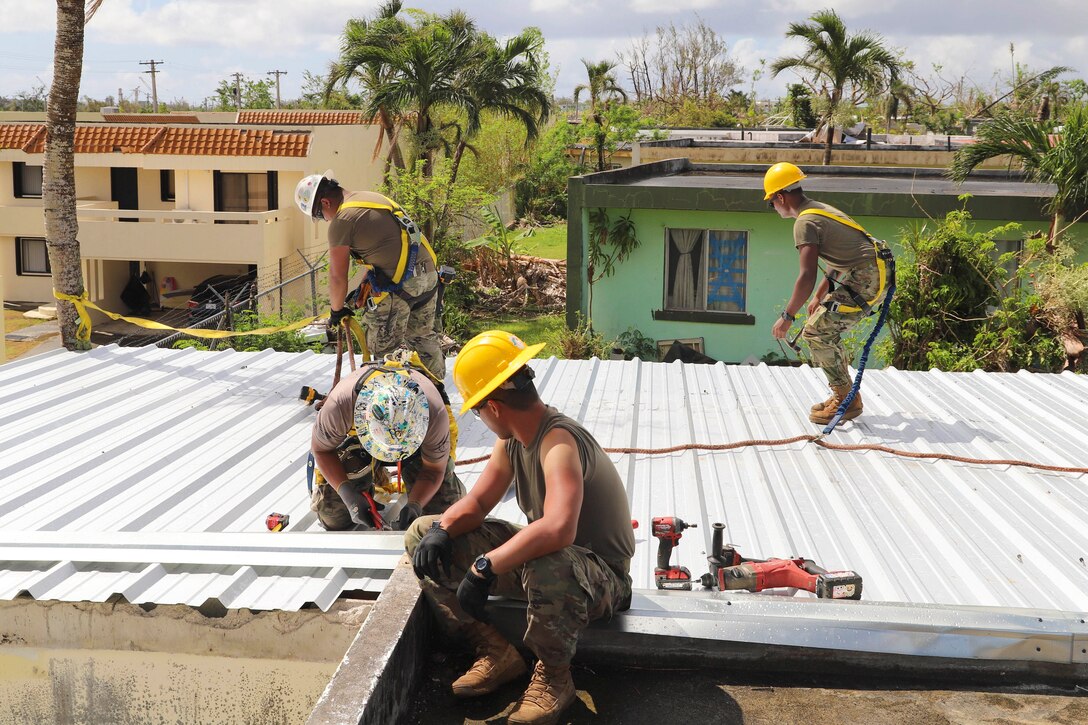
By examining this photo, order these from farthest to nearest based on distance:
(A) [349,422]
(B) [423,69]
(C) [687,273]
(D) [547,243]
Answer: (D) [547,243], (B) [423,69], (C) [687,273], (A) [349,422]

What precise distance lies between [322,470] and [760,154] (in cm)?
2513

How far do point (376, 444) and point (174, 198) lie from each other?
28.6 metres

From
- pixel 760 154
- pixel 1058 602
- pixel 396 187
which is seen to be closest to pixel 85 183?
pixel 396 187

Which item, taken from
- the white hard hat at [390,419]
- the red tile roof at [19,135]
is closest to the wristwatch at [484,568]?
the white hard hat at [390,419]

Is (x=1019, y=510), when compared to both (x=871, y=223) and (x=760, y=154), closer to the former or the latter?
(x=871, y=223)

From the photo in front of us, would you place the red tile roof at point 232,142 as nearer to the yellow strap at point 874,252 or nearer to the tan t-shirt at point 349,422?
the yellow strap at point 874,252

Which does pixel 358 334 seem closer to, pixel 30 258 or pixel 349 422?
pixel 349 422

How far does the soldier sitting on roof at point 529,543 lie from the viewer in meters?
3.30

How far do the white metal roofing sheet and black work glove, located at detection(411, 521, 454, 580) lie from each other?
2.76 feet

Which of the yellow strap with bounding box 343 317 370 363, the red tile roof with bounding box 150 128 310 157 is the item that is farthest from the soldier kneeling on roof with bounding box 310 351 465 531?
the red tile roof with bounding box 150 128 310 157

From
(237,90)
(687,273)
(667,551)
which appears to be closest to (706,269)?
(687,273)

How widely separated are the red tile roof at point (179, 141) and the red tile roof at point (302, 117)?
6155 millimetres

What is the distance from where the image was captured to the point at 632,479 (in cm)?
619

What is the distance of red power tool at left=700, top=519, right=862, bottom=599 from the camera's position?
4082 millimetres
